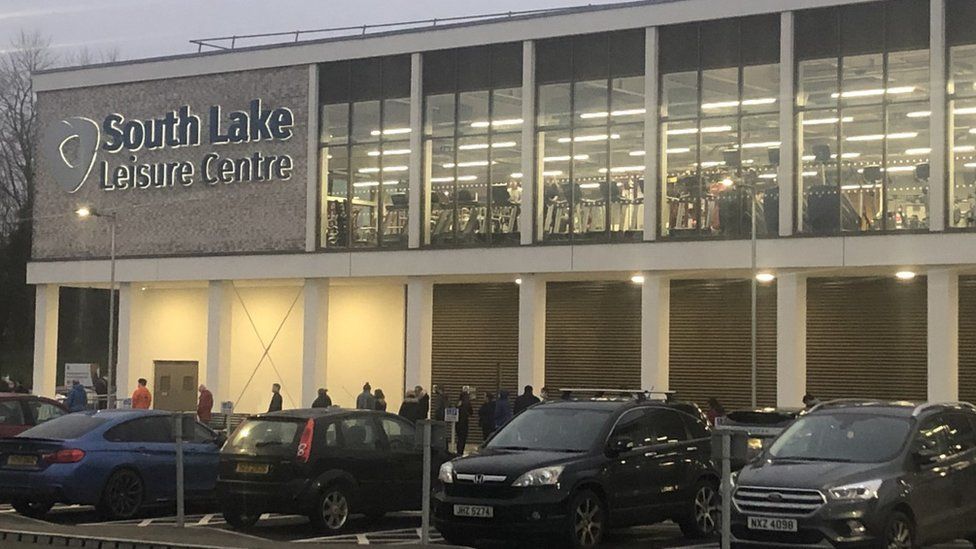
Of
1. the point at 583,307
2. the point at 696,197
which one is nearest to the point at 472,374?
the point at 583,307

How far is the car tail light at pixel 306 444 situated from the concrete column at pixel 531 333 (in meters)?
19.5

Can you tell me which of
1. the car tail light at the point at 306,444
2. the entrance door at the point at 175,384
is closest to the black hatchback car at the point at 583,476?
the car tail light at the point at 306,444

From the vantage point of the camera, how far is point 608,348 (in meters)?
41.3

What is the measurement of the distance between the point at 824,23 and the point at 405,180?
38.1ft

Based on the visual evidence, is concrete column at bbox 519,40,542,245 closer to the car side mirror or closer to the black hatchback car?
the black hatchback car

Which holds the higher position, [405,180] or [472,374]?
[405,180]

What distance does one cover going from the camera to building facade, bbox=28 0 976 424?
34.4 metres

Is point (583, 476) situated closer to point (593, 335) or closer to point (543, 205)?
point (543, 205)

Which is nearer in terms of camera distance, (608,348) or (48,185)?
(608,348)

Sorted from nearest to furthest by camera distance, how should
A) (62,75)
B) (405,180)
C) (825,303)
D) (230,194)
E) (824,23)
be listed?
(824,23), (825,303), (405,180), (230,194), (62,75)

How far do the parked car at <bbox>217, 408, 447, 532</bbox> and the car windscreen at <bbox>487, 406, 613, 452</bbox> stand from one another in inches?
48.3

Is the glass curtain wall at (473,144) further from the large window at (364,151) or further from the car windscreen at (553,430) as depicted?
the car windscreen at (553,430)

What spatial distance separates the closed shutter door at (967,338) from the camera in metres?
36.8

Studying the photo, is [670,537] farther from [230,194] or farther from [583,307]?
[230,194]
